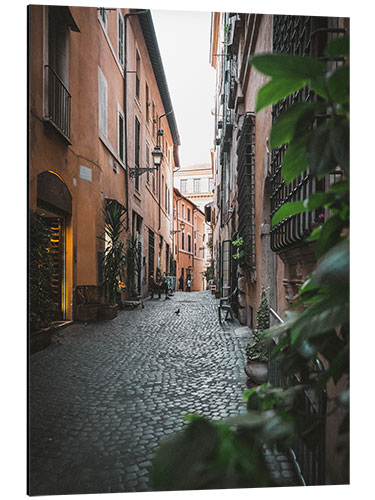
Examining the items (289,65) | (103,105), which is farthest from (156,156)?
(289,65)

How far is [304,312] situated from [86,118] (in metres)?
4.79

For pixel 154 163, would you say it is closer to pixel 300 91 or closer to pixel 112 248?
pixel 112 248

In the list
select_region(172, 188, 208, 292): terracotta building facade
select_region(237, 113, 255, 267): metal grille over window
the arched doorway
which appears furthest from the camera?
select_region(172, 188, 208, 292): terracotta building facade

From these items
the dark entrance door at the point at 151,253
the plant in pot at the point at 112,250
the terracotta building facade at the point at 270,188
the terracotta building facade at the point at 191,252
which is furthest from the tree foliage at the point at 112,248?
the terracotta building facade at the point at 191,252

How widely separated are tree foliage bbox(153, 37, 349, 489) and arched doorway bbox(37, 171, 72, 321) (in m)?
3.25

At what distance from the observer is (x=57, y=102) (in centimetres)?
402

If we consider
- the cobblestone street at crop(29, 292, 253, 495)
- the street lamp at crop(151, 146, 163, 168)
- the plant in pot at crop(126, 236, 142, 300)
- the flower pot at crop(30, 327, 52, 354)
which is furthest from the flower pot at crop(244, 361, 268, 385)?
the plant in pot at crop(126, 236, 142, 300)

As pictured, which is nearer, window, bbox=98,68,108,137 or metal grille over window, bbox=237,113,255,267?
window, bbox=98,68,108,137

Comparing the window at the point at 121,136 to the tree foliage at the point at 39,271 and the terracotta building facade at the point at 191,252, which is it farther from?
the terracotta building facade at the point at 191,252

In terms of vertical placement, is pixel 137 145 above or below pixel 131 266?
above

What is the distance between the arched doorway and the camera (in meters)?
4.09

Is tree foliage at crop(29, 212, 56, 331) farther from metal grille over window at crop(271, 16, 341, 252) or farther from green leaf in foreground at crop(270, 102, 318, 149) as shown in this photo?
green leaf in foreground at crop(270, 102, 318, 149)
